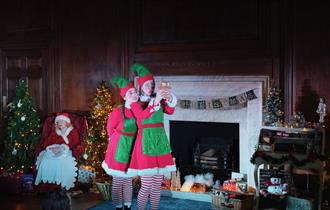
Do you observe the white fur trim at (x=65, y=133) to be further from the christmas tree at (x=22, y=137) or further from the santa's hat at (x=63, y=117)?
the christmas tree at (x=22, y=137)

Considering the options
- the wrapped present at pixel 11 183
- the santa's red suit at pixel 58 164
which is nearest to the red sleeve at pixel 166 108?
the santa's red suit at pixel 58 164

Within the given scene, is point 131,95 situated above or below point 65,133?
above

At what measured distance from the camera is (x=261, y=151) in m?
4.24

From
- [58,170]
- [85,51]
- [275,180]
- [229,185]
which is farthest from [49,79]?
[275,180]

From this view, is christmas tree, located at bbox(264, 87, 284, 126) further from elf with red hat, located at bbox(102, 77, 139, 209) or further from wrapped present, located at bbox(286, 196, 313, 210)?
elf with red hat, located at bbox(102, 77, 139, 209)

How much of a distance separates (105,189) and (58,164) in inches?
26.6

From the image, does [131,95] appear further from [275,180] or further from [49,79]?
[49,79]

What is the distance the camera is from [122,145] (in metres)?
4.28

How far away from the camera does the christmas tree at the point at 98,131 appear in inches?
213

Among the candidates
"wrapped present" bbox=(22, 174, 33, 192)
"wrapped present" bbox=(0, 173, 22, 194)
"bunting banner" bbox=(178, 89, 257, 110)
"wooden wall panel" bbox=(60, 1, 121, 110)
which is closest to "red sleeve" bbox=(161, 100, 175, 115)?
"bunting banner" bbox=(178, 89, 257, 110)

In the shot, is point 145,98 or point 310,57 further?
point 310,57

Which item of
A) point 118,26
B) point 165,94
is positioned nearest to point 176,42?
point 118,26

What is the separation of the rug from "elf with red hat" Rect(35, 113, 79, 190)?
62 cm

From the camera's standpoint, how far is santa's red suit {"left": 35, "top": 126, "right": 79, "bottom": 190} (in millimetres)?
5277
